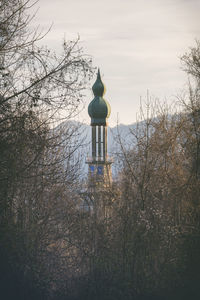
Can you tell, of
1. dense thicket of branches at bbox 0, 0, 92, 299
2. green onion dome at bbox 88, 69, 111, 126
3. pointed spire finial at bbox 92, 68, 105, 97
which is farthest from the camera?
green onion dome at bbox 88, 69, 111, 126

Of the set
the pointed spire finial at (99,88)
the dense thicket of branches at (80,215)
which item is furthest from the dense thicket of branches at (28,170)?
the pointed spire finial at (99,88)

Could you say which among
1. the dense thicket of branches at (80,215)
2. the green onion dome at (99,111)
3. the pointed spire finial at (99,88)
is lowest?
the dense thicket of branches at (80,215)

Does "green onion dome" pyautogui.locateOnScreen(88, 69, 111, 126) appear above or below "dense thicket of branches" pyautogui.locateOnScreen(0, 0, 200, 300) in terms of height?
above

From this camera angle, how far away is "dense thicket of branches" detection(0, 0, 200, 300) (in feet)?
30.7

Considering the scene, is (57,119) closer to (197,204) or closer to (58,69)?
(58,69)

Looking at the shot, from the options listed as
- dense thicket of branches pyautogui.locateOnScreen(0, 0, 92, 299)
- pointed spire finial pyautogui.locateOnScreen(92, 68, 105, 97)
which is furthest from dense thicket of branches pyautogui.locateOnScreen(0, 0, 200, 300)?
pointed spire finial pyautogui.locateOnScreen(92, 68, 105, 97)

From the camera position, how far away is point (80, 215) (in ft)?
38.6

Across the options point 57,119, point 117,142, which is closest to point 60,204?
point 117,142

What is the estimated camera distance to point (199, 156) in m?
11.6

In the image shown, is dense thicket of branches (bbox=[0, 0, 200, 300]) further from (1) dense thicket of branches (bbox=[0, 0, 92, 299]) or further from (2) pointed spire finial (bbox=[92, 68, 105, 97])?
(2) pointed spire finial (bbox=[92, 68, 105, 97])

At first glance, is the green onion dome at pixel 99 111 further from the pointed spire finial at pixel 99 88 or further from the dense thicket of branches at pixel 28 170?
the dense thicket of branches at pixel 28 170

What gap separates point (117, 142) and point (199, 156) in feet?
6.62

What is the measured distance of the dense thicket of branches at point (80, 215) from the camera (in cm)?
936

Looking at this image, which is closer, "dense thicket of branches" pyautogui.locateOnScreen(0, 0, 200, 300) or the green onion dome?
"dense thicket of branches" pyautogui.locateOnScreen(0, 0, 200, 300)
